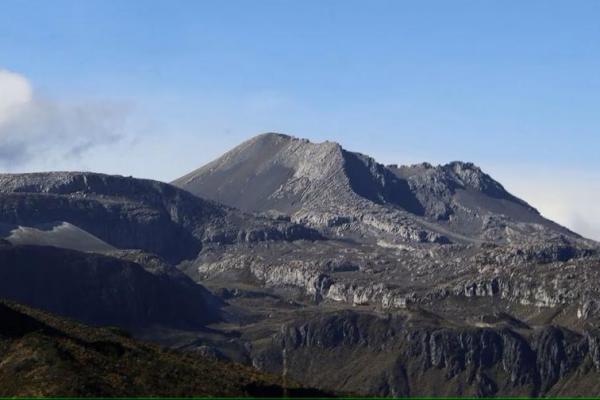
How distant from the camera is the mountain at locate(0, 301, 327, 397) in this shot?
111 meters

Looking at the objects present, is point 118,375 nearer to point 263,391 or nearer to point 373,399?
point 263,391

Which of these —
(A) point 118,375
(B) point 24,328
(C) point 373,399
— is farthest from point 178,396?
A: (B) point 24,328

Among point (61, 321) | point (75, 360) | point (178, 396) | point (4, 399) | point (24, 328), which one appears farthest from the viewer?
point (61, 321)

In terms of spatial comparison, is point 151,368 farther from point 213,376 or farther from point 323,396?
point 323,396

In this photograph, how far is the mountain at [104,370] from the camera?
111m

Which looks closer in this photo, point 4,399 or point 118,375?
point 4,399

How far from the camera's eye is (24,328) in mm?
133625

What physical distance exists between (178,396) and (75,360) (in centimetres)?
1264

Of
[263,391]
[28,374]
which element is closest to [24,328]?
[28,374]

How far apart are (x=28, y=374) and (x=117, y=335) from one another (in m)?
26.5

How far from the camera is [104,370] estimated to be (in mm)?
116938

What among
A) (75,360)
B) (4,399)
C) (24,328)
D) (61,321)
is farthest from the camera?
(61,321)

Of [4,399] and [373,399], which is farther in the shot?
[373,399]

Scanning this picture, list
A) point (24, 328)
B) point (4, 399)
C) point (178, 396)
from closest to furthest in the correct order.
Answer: point (4, 399), point (178, 396), point (24, 328)
